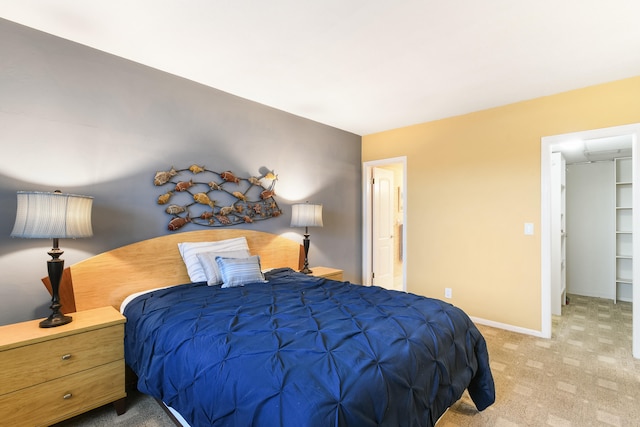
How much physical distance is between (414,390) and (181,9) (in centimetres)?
248

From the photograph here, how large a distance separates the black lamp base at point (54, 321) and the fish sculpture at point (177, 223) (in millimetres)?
988

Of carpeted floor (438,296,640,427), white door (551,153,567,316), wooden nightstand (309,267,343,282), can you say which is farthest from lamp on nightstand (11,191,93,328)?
white door (551,153,567,316)

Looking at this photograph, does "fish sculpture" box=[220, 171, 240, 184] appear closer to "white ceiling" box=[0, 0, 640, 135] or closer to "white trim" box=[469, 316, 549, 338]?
"white ceiling" box=[0, 0, 640, 135]

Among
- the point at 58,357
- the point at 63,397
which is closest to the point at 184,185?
the point at 58,357

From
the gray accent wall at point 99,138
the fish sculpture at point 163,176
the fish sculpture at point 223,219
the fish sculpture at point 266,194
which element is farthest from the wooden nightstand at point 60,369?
the fish sculpture at point 266,194

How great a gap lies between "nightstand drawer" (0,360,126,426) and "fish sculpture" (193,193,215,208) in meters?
1.41

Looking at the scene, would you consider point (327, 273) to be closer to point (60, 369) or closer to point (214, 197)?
point (214, 197)

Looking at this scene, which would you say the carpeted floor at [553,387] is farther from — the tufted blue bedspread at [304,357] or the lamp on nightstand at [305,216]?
the lamp on nightstand at [305,216]

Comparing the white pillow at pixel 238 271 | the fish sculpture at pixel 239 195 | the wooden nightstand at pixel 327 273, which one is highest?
the fish sculpture at pixel 239 195

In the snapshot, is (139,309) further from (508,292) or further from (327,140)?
(508,292)

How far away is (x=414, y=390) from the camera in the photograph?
132cm

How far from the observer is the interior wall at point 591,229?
14.7 ft

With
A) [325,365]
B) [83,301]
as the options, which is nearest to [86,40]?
[83,301]

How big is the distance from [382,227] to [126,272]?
3.64m
